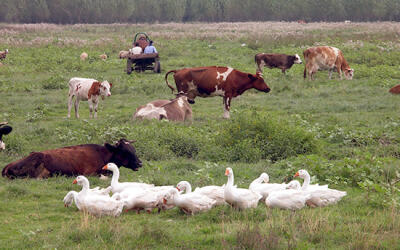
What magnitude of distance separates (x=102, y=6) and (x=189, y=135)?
7501 centimetres

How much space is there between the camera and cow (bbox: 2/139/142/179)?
969 cm

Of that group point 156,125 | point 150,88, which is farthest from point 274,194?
point 150,88

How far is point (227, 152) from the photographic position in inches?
440

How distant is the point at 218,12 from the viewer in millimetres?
92812

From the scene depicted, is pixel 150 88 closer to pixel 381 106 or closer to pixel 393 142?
A: pixel 381 106

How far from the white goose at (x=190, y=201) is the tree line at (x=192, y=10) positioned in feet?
247

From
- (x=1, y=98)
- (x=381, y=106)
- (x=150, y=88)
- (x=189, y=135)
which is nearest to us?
(x=189, y=135)

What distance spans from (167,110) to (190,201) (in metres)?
7.73

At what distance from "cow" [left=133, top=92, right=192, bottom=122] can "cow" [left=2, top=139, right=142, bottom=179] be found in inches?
153

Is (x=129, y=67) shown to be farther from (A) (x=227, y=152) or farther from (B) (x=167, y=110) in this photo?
(A) (x=227, y=152)

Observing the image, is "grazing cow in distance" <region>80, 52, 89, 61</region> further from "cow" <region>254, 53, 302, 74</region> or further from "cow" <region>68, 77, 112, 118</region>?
"cow" <region>68, 77, 112, 118</region>

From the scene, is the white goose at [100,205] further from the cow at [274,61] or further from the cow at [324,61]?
the cow at [274,61]

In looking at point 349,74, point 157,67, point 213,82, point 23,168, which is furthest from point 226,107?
point 157,67

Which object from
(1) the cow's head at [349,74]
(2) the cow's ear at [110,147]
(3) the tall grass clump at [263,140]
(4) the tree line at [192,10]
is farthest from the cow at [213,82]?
(4) the tree line at [192,10]
